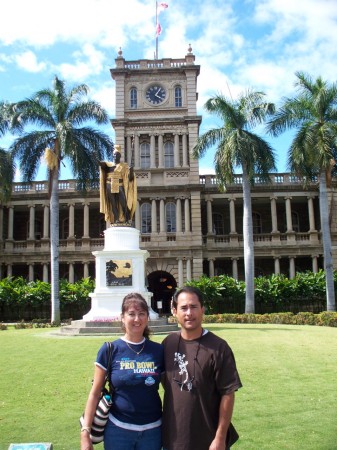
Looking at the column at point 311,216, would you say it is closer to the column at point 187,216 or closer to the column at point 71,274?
the column at point 187,216

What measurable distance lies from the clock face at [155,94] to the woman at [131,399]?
36.7 metres

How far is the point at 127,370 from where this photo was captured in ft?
11.6

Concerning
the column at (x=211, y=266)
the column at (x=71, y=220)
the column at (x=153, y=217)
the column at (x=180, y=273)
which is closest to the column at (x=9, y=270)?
the column at (x=71, y=220)

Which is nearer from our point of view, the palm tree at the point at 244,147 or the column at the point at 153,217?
the palm tree at the point at 244,147

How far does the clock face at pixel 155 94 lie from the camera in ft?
128

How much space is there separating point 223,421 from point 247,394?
4.40 metres

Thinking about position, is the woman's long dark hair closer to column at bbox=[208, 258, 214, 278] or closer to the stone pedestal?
the stone pedestal

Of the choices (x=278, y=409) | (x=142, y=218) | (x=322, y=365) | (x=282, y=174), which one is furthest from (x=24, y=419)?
(x=282, y=174)

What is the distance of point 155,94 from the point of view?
128 ft

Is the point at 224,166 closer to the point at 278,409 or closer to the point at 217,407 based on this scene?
the point at 278,409

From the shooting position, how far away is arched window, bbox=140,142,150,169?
3809 cm

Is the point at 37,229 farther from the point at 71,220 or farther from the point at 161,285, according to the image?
the point at 161,285

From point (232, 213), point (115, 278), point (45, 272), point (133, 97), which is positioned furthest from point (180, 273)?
point (115, 278)

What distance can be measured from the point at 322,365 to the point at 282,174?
30046 mm
